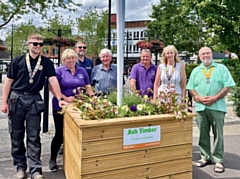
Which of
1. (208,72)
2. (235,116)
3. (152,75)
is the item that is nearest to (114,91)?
(152,75)

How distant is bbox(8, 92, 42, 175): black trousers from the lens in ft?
11.1

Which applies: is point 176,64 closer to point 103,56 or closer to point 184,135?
point 103,56

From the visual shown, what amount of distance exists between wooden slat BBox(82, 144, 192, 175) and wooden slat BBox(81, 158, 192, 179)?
0.14 feet

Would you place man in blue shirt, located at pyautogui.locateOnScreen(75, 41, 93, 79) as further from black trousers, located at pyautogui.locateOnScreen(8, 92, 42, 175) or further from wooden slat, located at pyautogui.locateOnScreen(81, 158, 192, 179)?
wooden slat, located at pyautogui.locateOnScreen(81, 158, 192, 179)

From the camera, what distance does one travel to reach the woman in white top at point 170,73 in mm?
4055

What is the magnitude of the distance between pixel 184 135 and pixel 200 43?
22952 millimetres

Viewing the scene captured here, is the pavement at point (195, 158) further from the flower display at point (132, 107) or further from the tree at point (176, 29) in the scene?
the tree at point (176, 29)

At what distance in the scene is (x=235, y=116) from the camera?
7.85 metres

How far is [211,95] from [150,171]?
157 centimetres

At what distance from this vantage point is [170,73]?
407 centimetres

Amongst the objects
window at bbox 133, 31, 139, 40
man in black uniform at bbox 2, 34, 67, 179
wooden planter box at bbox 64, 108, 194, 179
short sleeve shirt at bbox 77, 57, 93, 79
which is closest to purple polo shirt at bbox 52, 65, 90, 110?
man in black uniform at bbox 2, 34, 67, 179

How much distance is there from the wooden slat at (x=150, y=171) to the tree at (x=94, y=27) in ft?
116

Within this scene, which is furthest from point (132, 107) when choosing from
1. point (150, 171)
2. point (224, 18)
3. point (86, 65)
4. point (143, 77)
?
point (224, 18)

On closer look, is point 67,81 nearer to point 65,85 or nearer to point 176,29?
point 65,85
